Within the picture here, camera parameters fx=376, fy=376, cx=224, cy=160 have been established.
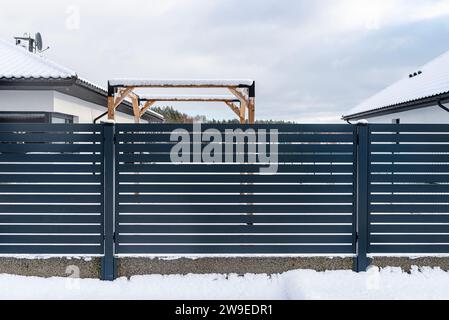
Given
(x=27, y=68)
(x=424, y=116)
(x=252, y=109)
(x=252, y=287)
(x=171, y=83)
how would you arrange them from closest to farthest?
(x=252, y=287), (x=27, y=68), (x=252, y=109), (x=171, y=83), (x=424, y=116)

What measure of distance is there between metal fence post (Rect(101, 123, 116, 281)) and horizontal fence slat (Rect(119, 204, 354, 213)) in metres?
0.13

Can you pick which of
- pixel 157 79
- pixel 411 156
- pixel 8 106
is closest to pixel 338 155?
pixel 411 156

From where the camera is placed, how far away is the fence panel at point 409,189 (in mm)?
3805

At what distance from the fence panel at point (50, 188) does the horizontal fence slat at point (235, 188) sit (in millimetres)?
398

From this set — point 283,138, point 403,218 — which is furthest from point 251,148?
point 403,218

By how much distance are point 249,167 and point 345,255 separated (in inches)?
53.4

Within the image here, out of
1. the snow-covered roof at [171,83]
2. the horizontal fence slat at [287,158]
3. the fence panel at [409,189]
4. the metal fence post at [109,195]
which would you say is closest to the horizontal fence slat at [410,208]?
the fence panel at [409,189]

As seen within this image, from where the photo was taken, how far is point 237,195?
3848 millimetres

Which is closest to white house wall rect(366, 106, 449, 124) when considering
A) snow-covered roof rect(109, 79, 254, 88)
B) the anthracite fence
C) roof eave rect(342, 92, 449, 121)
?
roof eave rect(342, 92, 449, 121)

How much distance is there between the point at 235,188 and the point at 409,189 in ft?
5.86

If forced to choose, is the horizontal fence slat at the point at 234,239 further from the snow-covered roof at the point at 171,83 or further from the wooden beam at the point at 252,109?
the snow-covered roof at the point at 171,83

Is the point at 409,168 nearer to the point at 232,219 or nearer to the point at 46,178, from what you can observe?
the point at 232,219
